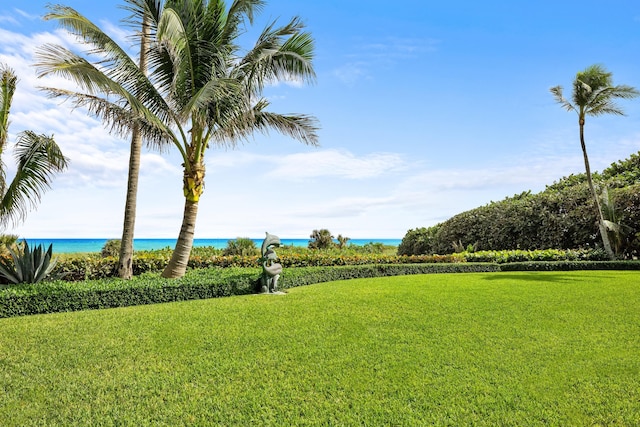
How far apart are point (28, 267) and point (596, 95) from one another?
18.7 m

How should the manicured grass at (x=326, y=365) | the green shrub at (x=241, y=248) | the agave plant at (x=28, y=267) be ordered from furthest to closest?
the green shrub at (x=241, y=248) → the agave plant at (x=28, y=267) → the manicured grass at (x=326, y=365)

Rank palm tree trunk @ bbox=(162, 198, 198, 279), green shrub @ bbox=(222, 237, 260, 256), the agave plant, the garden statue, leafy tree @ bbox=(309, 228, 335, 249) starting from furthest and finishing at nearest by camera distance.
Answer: leafy tree @ bbox=(309, 228, 335, 249) < green shrub @ bbox=(222, 237, 260, 256) < palm tree trunk @ bbox=(162, 198, 198, 279) < the garden statue < the agave plant

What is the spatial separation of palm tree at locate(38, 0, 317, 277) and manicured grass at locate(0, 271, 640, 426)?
12.5 ft

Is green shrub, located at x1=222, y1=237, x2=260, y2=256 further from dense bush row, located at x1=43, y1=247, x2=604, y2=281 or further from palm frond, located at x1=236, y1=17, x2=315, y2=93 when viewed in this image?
palm frond, located at x1=236, y1=17, x2=315, y2=93

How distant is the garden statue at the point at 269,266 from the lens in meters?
9.20

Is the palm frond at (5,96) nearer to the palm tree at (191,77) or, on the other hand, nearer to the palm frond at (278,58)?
the palm tree at (191,77)

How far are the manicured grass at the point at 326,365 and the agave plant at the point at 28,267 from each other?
197 cm

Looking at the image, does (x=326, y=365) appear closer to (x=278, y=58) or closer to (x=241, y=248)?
(x=278, y=58)

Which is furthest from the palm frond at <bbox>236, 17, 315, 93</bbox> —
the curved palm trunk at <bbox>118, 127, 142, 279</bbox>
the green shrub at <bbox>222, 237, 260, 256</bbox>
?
the green shrub at <bbox>222, 237, 260, 256</bbox>

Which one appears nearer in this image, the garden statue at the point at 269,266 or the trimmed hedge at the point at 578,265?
the garden statue at the point at 269,266

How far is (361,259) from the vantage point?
579 inches

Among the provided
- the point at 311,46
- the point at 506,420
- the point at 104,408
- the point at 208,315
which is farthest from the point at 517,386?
the point at 311,46

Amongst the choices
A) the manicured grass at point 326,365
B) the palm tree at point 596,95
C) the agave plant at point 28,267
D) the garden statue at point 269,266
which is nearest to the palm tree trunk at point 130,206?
the agave plant at point 28,267

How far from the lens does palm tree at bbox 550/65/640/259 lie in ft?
51.2
